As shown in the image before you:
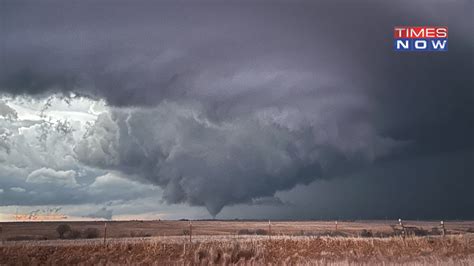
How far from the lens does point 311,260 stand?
41500 mm

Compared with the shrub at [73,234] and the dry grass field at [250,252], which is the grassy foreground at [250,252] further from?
the shrub at [73,234]

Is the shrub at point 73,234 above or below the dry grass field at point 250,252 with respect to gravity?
above

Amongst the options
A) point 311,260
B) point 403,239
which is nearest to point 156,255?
point 311,260

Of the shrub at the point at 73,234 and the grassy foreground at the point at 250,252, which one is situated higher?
the shrub at the point at 73,234

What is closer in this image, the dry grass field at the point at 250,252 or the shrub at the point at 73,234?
the dry grass field at the point at 250,252

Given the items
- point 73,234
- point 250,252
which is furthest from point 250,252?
point 73,234

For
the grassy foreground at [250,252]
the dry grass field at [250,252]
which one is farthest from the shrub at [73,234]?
the dry grass field at [250,252]

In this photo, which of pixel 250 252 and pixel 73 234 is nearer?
pixel 250 252

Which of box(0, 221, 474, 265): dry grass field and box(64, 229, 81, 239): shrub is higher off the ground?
box(64, 229, 81, 239): shrub

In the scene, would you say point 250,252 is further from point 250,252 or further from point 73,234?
point 73,234

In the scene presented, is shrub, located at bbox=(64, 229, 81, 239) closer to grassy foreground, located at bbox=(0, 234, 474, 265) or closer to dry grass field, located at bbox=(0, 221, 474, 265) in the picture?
grassy foreground, located at bbox=(0, 234, 474, 265)

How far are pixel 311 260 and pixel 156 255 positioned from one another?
42.8ft

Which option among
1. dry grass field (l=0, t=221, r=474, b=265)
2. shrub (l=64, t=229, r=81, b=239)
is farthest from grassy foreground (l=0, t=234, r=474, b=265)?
shrub (l=64, t=229, r=81, b=239)

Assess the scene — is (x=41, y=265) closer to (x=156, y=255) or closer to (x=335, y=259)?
(x=156, y=255)
